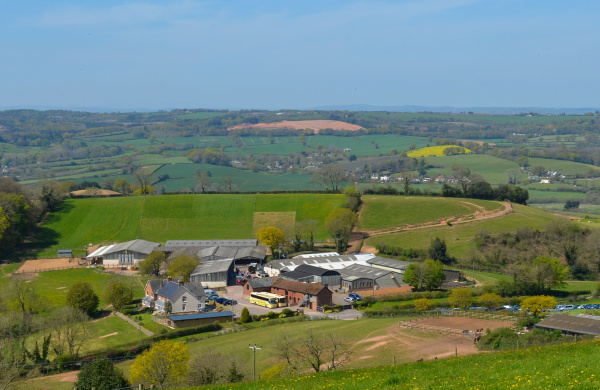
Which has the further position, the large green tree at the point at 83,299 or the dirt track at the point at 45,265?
the dirt track at the point at 45,265

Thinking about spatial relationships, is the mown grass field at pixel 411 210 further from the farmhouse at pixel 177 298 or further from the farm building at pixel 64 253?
the farm building at pixel 64 253

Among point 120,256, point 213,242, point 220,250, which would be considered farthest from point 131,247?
point 220,250

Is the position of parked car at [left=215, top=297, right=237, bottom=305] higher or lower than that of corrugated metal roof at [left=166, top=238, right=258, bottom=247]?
lower

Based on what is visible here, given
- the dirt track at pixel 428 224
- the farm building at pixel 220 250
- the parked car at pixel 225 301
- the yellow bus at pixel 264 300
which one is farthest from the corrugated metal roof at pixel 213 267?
the dirt track at pixel 428 224

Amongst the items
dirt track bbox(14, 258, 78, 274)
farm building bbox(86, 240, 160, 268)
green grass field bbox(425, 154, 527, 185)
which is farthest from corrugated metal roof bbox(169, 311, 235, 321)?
green grass field bbox(425, 154, 527, 185)

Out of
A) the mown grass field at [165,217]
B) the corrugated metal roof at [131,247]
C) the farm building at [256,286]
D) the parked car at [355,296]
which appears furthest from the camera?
the mown grass field at [165,217]


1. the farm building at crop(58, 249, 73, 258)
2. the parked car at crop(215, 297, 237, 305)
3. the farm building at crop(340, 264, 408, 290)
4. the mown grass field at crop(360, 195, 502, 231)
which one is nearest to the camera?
the parked car at crop(215, 297, 237, 305)

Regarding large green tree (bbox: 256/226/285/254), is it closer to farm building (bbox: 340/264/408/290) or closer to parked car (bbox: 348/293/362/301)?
farm building (bbox: 340/264/408/290)
